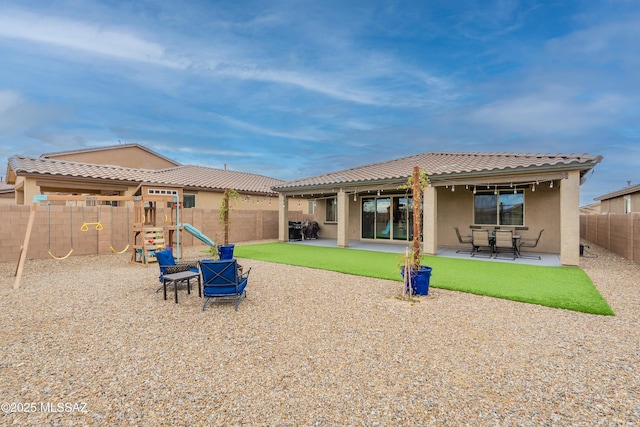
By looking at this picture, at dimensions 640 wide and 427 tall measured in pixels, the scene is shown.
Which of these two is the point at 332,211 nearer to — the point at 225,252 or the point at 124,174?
the point at 225,252

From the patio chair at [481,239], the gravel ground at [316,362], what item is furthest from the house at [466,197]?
the gravel ground at [316,362]

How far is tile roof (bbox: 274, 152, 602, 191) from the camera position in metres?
8.90

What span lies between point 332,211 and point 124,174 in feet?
37.1

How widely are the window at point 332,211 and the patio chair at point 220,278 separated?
12.9 meters

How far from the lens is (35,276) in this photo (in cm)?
789

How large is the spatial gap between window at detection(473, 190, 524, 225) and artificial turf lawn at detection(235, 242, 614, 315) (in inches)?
139

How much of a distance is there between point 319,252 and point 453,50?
11.2 meters

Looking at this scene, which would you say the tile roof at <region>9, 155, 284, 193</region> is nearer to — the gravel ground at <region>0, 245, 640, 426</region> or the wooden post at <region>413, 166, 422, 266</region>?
the gravel ground at <region>0, 245, 640, 426</region>

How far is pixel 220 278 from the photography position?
5.23 metres

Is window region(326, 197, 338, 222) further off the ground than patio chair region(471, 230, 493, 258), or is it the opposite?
window region(326, 197, 338, 222)

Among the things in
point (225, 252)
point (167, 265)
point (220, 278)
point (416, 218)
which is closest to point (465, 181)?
point (416, 218)

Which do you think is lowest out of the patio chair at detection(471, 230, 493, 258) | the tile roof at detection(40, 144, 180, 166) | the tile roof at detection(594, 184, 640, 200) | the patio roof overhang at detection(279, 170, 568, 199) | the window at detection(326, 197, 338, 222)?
the patio chair at detection(471, 230, 493, 258)

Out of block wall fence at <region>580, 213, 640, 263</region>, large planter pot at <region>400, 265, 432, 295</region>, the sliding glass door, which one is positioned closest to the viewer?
large planter pot at <region>400, 265, 432, 295</region>

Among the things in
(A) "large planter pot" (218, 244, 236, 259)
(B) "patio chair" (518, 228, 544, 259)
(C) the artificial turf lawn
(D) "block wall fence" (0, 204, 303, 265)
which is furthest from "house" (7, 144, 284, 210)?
(B) "patio chair" (518, 228, 544, 259)
